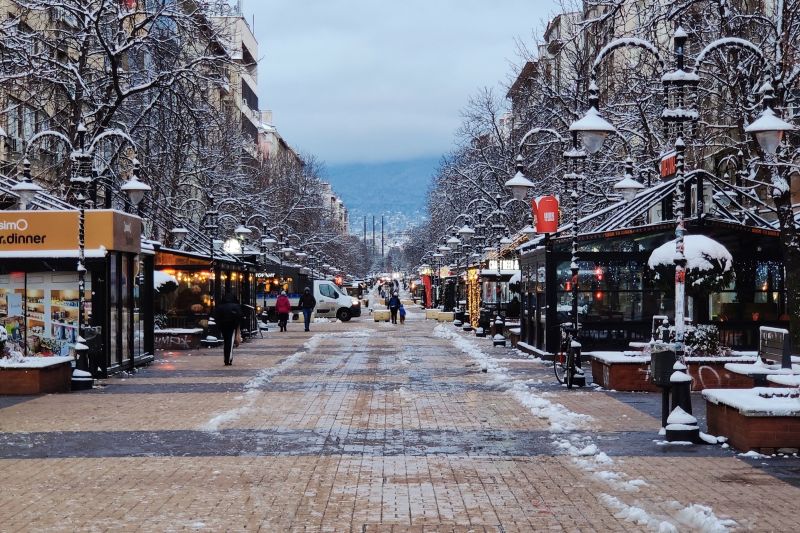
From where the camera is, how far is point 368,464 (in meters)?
11.6

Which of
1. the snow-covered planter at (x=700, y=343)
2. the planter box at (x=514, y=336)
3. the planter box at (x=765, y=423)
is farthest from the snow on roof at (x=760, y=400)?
the planter box at (x=514, y=336)

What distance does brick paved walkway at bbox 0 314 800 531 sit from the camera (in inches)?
353

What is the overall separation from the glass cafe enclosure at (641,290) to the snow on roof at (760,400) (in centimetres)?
1129

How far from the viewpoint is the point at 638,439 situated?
13.4 metres

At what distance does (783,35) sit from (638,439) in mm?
9105

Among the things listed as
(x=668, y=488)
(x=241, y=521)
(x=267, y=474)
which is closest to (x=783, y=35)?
(x=668, y=488)

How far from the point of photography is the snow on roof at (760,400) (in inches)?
482

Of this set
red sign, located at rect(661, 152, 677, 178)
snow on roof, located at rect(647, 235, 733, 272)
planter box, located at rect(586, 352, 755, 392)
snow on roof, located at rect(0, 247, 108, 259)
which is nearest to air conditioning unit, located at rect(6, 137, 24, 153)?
snow on roof, located at rect(0, 247, 108, 259)

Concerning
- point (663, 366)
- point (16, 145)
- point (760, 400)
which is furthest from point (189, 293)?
point (760, 400)

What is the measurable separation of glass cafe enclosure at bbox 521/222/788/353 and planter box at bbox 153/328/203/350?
40.2ft

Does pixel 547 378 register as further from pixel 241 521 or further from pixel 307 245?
pixel 307 245

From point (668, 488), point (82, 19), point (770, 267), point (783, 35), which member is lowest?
point (668, 488)

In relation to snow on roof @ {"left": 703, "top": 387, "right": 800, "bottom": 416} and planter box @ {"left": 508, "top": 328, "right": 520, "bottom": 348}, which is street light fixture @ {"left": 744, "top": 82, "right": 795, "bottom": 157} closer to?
snow on roof @ {"left": 703, "top": 387, "right": 800, "bottom": 416}

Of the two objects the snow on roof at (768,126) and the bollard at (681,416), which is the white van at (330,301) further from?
the bollard at (681,416)
